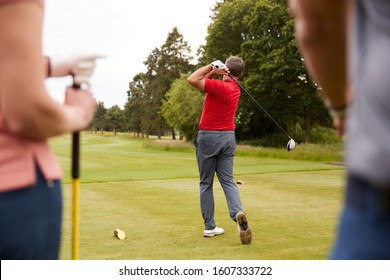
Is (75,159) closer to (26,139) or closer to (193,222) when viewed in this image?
(26,139)

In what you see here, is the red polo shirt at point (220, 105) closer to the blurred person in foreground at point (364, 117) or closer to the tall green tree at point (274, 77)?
the blurred person in foreground at point (364, 117)

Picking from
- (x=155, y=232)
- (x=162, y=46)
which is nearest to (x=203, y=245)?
(x=155, y=232)

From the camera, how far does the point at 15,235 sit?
1.42m

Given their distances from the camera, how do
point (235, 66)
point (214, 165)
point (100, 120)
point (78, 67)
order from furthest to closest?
1. point (100, 120)
2. point (214, 165)
3. point (235, 66)
4. point (78, 67)

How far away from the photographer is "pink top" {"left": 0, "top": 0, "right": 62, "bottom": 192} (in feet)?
4.63

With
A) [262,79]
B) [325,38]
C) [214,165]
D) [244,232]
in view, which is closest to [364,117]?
[325,38]

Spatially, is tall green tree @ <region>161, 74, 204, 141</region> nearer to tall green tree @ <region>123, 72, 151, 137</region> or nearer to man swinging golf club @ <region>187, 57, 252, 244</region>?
tall green tree @ <region>123, 72, 151, 137</region>

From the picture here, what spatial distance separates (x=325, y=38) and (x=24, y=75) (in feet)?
2.28

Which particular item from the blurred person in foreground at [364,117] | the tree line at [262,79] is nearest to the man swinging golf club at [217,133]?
the blurred person in foreground at [364,117]

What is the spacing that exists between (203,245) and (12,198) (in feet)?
13.9

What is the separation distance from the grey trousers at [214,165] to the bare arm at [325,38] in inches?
185

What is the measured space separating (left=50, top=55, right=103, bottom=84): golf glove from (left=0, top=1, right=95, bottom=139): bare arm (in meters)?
0.27

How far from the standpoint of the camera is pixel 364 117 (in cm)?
108
